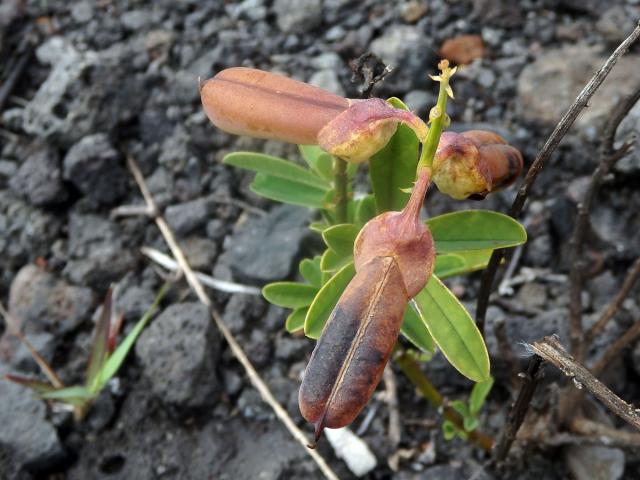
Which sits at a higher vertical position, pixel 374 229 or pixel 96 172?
pixel 374 229

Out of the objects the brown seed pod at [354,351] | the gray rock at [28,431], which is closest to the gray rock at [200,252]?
the gray rock at [28,431]

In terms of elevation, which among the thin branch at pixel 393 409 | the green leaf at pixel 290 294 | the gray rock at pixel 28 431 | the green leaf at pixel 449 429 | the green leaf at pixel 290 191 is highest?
the green leaf at pixel 290 191

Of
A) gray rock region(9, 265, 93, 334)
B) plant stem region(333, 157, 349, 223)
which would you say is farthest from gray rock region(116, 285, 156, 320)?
plant stem region(333, 157, 349, 223)

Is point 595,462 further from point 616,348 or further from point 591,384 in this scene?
point 591,384

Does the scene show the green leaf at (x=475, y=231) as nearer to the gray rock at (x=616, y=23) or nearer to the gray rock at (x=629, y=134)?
the gray rock at (x=629, y=134)

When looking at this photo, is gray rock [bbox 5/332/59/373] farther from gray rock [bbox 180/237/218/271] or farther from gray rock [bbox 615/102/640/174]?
gray rock [bbox 615/102/640/174]

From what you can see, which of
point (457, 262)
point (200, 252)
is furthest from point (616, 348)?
point (200, 252)

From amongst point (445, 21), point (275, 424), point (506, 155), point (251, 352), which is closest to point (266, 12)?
point (445, 21)
